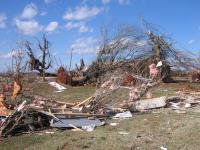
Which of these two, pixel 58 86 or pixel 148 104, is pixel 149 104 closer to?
pixel 148 104

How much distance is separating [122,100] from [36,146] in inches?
235

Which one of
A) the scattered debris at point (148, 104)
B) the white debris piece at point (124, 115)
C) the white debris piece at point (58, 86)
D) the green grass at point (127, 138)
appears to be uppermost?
the white debris piece at point (58, 86)

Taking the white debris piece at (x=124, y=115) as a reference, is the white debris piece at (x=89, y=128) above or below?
below

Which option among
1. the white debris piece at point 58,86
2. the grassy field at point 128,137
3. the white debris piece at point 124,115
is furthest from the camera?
the white debris piece at point 58,86

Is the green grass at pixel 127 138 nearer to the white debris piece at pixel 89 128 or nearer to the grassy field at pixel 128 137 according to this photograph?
the grassy field at pixel 128 137

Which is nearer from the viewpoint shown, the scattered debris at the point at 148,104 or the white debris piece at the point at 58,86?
the scattered debris at the point at 148,104

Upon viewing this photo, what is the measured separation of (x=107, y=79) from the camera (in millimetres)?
13258

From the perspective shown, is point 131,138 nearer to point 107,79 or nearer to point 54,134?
point 54,134

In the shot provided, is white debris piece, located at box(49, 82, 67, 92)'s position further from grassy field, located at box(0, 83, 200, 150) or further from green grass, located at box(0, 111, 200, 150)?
green grass, located at box(0, 111, 200, 150)

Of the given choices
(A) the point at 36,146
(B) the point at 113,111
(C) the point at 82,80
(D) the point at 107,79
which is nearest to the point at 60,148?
(A) the point at 36,146

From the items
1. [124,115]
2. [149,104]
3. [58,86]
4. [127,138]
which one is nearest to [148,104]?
[149,104]

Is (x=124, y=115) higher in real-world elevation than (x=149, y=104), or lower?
lower

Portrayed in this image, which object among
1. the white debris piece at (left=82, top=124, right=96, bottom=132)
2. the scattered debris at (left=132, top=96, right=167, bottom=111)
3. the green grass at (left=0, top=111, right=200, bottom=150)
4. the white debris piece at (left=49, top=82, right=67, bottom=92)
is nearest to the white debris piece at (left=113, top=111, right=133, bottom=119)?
the green grass at (left=0, top=111, right=200, bottom=150)

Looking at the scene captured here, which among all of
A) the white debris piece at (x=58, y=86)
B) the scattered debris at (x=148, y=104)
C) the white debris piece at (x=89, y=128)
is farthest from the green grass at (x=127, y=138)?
the white debris piece at (x=58, y=86)
